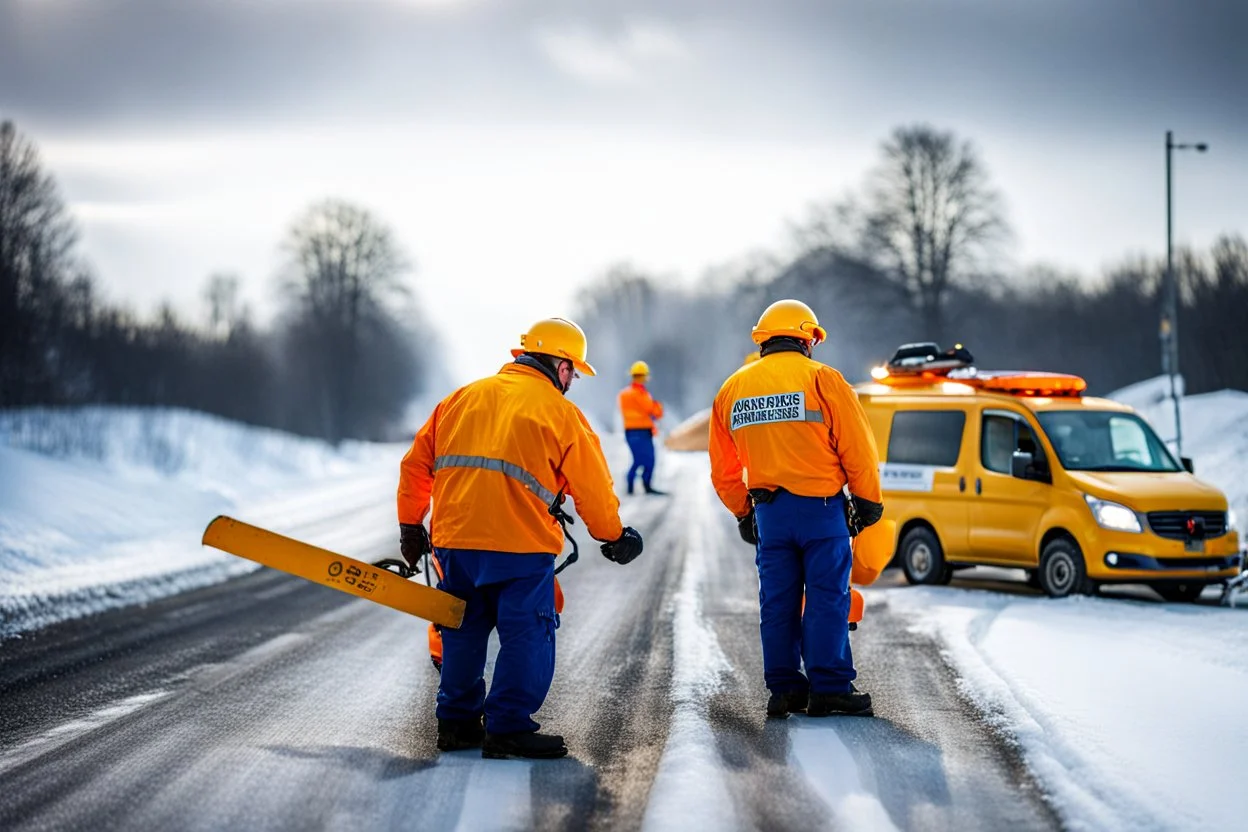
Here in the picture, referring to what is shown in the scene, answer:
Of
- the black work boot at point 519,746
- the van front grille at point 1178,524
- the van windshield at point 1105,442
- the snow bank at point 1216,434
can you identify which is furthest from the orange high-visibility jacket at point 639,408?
the black work boot at point 519,746

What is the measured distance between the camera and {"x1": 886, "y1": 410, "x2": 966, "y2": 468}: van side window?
41.0ft

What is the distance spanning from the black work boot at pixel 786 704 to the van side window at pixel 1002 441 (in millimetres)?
6016

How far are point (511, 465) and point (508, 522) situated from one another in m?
0.25

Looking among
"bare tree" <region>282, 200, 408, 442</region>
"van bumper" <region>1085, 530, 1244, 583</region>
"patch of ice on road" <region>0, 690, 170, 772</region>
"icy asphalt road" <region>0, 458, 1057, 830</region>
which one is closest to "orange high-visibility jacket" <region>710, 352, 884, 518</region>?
"icy asphalt road" <region>0, 458, 1057, 830</region>

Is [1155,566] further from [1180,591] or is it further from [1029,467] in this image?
[1029,467]

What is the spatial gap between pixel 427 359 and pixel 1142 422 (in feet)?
373

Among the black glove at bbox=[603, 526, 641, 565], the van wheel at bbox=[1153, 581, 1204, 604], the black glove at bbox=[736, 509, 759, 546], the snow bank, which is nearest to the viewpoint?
the black glove at bbox=[603, 526, 641, 565]

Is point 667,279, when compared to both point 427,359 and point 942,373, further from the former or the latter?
point 942,373

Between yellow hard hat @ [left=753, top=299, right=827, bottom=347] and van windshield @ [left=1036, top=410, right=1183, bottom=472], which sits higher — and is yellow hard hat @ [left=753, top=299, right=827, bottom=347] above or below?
above

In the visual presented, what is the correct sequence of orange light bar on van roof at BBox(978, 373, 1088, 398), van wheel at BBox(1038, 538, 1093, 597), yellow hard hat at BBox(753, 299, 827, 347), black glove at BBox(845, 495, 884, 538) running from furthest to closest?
orange light bar on van roof at BBox(978, 373, 1088, 398) < van wheel at BBox(1038, 538, 1093, 597) < yellow hard hat at BBox(753, 299, 827, 347) < black glove at BBox(845, 495, 884, 538)

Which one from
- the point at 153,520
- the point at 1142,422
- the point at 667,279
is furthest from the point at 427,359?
the point at 1142,422

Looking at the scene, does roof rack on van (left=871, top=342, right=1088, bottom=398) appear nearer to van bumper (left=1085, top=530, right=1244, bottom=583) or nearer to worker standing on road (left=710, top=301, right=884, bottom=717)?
van bumper (left=1085, top=530, right=1244, bottom=583)

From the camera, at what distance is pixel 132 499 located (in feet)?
63.0

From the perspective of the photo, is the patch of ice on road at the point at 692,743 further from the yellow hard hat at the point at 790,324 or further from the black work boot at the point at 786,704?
the yellow hard hat at the point at 790,324
